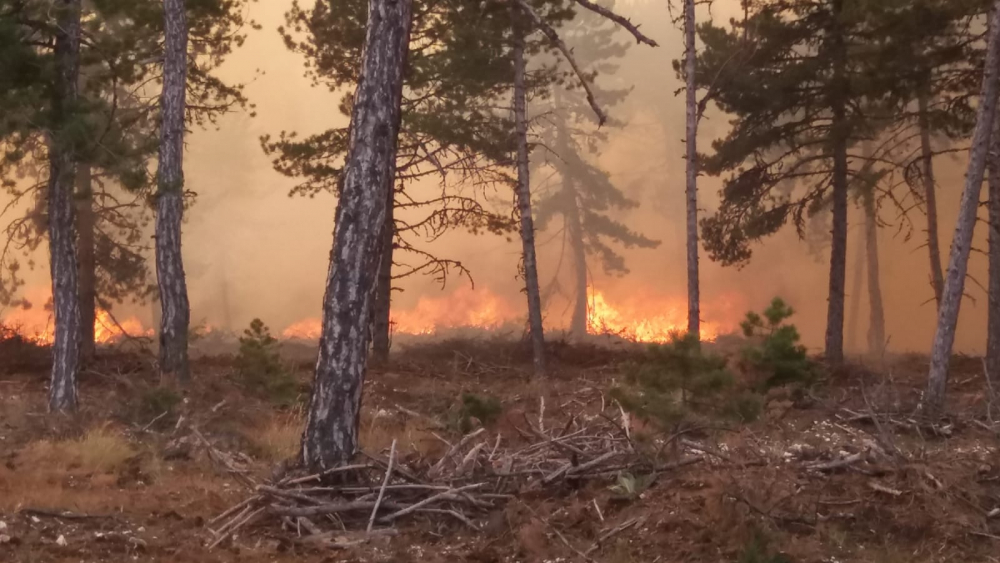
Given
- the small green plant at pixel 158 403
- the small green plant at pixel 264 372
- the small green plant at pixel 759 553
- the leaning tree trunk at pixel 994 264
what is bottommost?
the small green plant at pixel 759 553

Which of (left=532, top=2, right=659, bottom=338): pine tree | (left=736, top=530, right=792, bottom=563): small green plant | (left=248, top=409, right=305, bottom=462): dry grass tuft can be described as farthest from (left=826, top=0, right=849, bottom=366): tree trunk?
(left=532, top=2, right=659, bottom=338): pine tree

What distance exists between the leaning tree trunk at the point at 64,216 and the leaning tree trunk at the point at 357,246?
5.02 metres

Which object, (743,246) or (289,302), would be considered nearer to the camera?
(743,246)

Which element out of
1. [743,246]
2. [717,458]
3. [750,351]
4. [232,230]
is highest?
[232,230]

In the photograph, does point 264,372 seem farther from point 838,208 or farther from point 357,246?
point 838,208

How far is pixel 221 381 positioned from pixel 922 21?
42.2ft

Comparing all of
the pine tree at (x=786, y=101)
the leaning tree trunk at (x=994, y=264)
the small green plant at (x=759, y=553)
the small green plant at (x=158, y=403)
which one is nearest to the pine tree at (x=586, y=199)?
the pine tree at (x=786, y=101)

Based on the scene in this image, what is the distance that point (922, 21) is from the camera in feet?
45.1

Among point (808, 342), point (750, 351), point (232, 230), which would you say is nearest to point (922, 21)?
point (750, 351)

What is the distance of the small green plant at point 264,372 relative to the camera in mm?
11789

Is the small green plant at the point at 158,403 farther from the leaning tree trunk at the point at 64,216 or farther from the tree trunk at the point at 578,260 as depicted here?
the tree trunk at the point at 578,260

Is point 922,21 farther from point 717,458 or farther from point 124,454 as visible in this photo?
point 124,454

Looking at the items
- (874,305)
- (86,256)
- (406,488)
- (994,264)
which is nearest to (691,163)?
(994,264)

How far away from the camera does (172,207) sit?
12.5 meters
